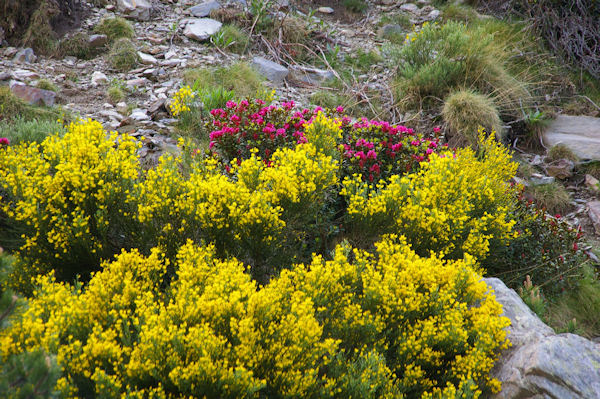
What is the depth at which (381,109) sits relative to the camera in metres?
6.44

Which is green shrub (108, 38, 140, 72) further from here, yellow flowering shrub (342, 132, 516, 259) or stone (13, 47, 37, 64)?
yellow flowering shrub (342, 132, 516, 259)

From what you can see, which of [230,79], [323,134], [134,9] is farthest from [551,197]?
[134,9]

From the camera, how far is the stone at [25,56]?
6.00 metres

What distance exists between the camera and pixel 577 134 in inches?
254

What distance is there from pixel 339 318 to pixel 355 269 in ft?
1.13

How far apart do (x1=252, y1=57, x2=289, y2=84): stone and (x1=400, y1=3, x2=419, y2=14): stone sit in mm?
4420

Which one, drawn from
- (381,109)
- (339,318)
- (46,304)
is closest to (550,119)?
(381,109)

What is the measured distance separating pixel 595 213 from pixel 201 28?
6.30 meters

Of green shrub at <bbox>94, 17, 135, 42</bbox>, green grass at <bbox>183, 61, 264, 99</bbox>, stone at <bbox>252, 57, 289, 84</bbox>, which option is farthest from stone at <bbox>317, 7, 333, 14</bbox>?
green shrub at <bbox>94, 17, 135, 42</bbox>

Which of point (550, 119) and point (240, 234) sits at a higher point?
point (240, 234)

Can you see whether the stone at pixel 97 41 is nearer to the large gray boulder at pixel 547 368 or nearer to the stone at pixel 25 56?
the stone at pixel 25 56

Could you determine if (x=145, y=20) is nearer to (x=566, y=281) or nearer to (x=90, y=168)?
(x=90, y=168)

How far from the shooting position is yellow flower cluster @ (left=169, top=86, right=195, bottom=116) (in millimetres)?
4938

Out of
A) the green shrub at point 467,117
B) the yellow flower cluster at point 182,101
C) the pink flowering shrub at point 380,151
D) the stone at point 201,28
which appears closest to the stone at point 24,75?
the yellow flower cluster at point 182,101
